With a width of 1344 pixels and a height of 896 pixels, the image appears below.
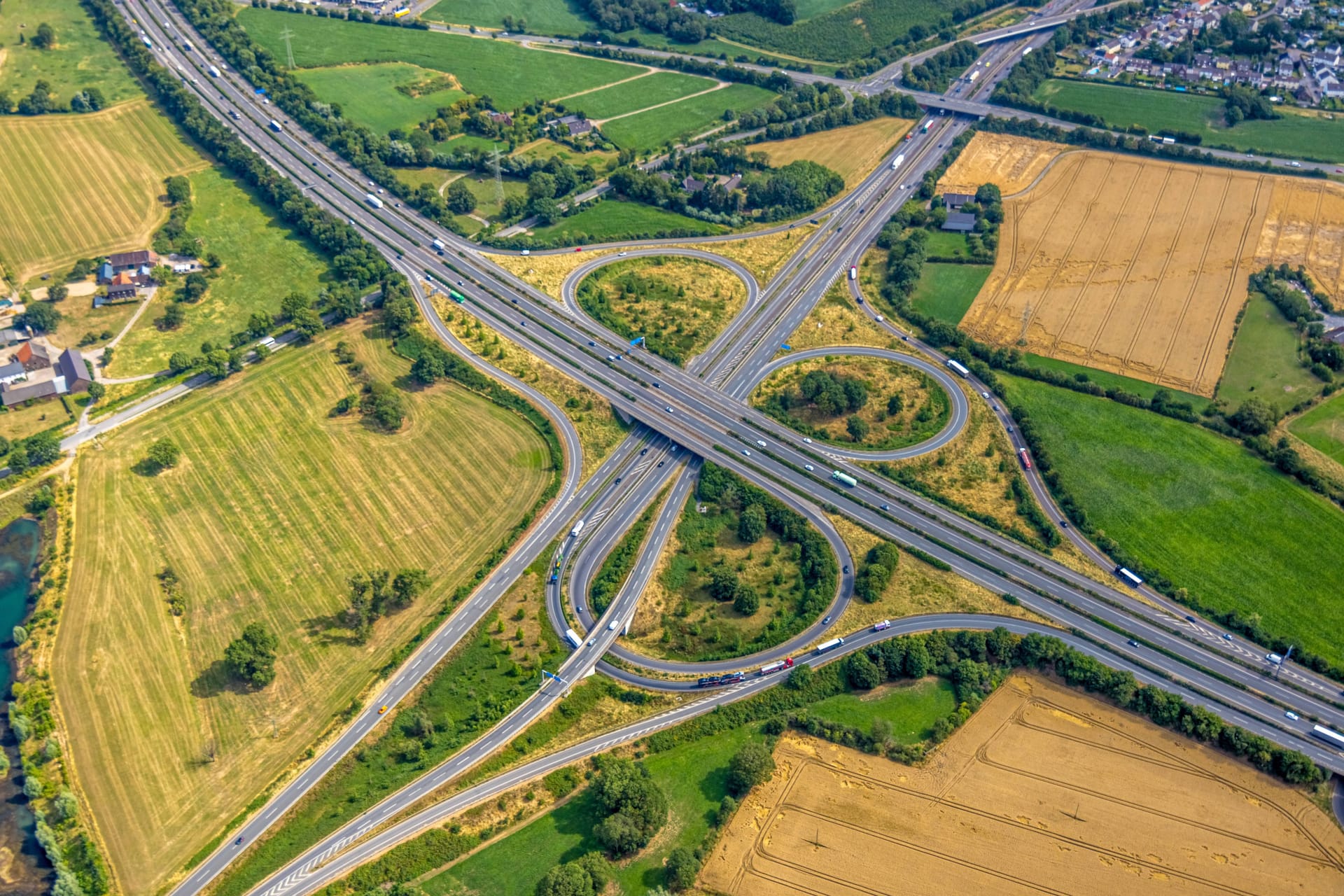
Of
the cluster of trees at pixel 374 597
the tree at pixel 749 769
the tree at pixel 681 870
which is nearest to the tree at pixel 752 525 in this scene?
the tree at pixel 749 769

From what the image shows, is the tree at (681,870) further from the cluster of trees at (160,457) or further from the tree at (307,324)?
the tree at (307,324)

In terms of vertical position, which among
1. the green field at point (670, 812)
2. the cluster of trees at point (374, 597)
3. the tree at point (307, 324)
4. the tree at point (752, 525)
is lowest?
the green field at point (670, 812)

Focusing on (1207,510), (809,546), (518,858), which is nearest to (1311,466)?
(1207,510)

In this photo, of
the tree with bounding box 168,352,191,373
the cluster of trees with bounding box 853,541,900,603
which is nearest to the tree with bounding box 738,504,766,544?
the cluster of trees with bounding box 853,541,900,603

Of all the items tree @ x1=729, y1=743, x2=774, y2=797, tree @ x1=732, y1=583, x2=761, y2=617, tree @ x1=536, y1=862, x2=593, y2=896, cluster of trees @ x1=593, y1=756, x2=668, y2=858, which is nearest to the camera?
tree @ x1=536, y1=862, x2=593, y2=896

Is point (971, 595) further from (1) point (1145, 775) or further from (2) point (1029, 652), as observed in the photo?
(1) point (1145, 775)

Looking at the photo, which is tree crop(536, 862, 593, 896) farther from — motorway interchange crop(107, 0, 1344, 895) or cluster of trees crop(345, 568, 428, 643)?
cluster of trees crop(345, 568, 428, 643)
